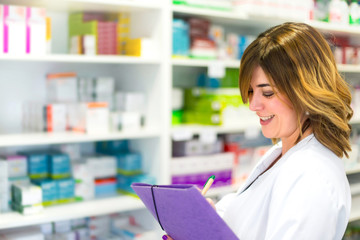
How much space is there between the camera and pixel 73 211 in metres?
2.78

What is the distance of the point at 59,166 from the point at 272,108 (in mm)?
1739

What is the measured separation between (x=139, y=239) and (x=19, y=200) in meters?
0.83

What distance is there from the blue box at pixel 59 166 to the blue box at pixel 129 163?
15.7 inches

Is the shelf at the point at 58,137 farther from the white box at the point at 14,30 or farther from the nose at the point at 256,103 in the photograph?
the nose at the point at 256,103

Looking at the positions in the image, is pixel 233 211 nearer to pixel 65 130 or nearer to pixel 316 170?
pixel 316 170

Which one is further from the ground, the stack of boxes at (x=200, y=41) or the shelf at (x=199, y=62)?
the stack of boxes at (x=200, y=41)

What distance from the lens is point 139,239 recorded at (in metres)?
3.07

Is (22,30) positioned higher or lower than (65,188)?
higher

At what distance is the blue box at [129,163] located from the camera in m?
3.17

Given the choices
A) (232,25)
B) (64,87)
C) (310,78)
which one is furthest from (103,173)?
(310,78)

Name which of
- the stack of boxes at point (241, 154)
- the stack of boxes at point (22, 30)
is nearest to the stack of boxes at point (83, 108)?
the stack of boxes at point (22, 30)

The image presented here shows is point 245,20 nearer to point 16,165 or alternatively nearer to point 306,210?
point 16,165

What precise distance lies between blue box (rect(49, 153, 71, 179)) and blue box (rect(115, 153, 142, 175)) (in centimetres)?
40

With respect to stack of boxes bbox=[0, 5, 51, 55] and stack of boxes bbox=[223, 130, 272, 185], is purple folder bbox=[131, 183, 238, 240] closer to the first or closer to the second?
stack of boxes bbox=[0, 5, 51, 55]
